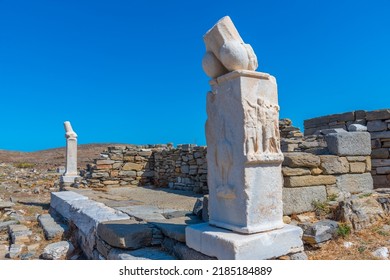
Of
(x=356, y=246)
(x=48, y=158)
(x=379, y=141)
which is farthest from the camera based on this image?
(x=48, y=158)

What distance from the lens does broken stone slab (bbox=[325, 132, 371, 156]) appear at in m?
5.12

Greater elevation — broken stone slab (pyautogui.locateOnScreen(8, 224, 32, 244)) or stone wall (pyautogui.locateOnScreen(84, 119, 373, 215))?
stone wall (pyautogui.locateOnScreen(84, 119, 373, 215))

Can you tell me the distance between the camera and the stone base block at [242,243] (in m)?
2.49

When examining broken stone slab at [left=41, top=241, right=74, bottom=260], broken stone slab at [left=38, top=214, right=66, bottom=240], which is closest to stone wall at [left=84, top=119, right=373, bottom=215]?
broken stone slab at [left=38, top=214, right=66, bottom=240]

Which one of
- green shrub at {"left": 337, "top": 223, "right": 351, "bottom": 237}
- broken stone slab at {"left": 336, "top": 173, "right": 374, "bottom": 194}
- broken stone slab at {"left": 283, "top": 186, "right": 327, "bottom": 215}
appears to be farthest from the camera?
broken stone slab at {"left": 336, "top": 173, "right": 374, "bottom": 194}

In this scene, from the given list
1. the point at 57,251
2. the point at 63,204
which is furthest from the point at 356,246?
the point at 63,204

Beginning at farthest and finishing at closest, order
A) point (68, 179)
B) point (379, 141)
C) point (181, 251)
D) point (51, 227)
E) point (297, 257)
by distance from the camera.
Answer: point (68, 179) → point (379, 141) → point (51, 227) → point (181, 251) → point (297, 257)

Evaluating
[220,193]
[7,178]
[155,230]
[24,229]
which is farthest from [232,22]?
[7,178]

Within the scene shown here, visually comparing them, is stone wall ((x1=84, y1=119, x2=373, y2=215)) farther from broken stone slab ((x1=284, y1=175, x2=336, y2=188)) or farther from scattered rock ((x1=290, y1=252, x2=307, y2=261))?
scattered rock ((x1=290, y1=252, x2=307, y2=261))

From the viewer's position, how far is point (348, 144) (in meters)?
5.23

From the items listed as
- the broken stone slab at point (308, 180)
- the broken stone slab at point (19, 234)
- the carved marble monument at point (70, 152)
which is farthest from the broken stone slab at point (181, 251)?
the carved marble monument at point (70, 152)

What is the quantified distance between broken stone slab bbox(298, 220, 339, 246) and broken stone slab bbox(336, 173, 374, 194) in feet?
4.36

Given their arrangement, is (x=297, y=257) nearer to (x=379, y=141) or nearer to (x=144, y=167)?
(x=379, y=141)

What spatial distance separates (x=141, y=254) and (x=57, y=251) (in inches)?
86.5
